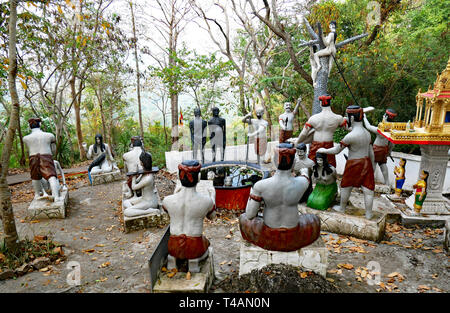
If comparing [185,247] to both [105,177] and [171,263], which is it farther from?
[105,177]

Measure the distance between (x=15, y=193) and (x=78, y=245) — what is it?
528 cm

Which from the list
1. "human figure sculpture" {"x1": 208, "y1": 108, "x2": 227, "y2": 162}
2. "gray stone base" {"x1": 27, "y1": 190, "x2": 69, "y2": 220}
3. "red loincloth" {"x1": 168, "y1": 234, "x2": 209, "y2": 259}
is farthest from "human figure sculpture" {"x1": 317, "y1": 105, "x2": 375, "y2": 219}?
"gray stone base" {"x1": 27, "y1": 190, "x2": 69, "y2": 220}

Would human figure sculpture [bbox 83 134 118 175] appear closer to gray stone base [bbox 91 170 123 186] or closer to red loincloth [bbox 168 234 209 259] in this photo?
gray stone base [bbox 91 170 123 186]

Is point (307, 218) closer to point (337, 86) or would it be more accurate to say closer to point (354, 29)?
point (337, 86)

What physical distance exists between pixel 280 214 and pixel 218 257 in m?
1.77

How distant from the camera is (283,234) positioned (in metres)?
3.29

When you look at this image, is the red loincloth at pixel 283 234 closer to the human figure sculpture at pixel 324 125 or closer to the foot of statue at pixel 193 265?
the foot of statue at pixel 193 265

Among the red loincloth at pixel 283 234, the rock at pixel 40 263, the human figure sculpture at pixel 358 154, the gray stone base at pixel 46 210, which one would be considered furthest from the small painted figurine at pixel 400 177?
the gray stone base at pixel 46 210

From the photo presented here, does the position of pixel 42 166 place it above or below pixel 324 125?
below

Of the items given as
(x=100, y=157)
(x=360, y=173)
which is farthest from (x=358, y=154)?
(x=100, y=157)

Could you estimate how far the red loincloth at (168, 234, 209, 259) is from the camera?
125 inches

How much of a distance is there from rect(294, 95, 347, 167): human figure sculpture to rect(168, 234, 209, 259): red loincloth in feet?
11.7

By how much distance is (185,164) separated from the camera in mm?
3125

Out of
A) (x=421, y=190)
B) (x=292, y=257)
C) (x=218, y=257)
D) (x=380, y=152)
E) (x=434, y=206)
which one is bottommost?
(x=218, y=257)
